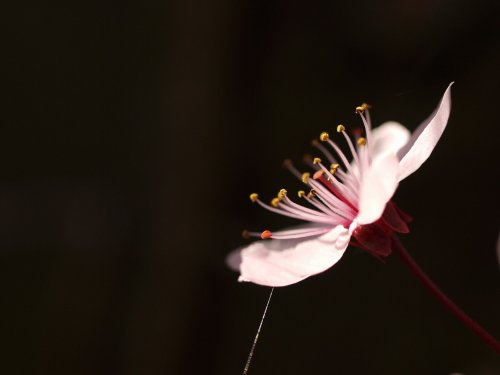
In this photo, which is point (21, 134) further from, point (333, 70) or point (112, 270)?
point (333, 70)

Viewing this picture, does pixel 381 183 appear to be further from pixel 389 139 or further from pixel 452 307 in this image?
pixel 389 139

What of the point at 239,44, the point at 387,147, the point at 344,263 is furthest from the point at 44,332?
the point at 387,147

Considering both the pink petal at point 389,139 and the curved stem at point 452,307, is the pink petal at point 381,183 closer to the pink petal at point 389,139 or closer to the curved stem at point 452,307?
the curved stem at point 452,307

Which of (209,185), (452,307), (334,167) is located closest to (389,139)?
(334,167)

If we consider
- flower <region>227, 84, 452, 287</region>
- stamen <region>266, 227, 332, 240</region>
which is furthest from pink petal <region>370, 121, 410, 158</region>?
stamen <region>266, 227, 332, 240</region>

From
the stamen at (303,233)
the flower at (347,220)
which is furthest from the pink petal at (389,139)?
the stamen at (303,233)

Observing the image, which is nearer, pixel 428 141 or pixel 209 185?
pixel 428 141
